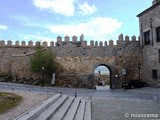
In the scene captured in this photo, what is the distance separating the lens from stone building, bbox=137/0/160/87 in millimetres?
23750

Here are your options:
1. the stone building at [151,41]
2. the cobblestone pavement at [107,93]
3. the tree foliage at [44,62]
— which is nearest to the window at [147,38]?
the stone building at [151,41]

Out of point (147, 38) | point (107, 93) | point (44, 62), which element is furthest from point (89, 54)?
point (107, 93)

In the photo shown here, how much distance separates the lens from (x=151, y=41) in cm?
2470

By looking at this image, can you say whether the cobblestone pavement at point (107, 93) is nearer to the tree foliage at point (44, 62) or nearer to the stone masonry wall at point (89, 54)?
the tree foliage at point (44, 62)

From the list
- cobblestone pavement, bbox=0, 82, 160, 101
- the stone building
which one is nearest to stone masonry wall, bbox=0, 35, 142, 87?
the stone building

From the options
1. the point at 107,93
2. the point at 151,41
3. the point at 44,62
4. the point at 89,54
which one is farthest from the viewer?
the point at 89,54

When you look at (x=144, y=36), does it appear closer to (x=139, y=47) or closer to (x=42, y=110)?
(x=139, y=47)

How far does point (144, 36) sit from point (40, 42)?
10.0 meters

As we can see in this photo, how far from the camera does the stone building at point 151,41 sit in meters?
23.8

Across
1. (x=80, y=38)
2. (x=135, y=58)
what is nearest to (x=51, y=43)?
(x=80, y=38)

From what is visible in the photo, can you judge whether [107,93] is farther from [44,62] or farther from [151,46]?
[44,62]

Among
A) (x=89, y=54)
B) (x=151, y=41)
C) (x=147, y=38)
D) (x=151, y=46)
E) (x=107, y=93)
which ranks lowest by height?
(x=107, y=93)

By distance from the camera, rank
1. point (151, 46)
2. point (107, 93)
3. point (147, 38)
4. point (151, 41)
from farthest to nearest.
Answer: point (147, 38) → point (151, 46) → point (151, 41) → point (107, 93)

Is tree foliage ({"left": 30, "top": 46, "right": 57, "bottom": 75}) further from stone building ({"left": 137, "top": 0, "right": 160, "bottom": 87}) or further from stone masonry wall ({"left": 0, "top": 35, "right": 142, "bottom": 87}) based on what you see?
stone building ({"left": 137, "top": 0, "right": 160, "bottom": 87})
